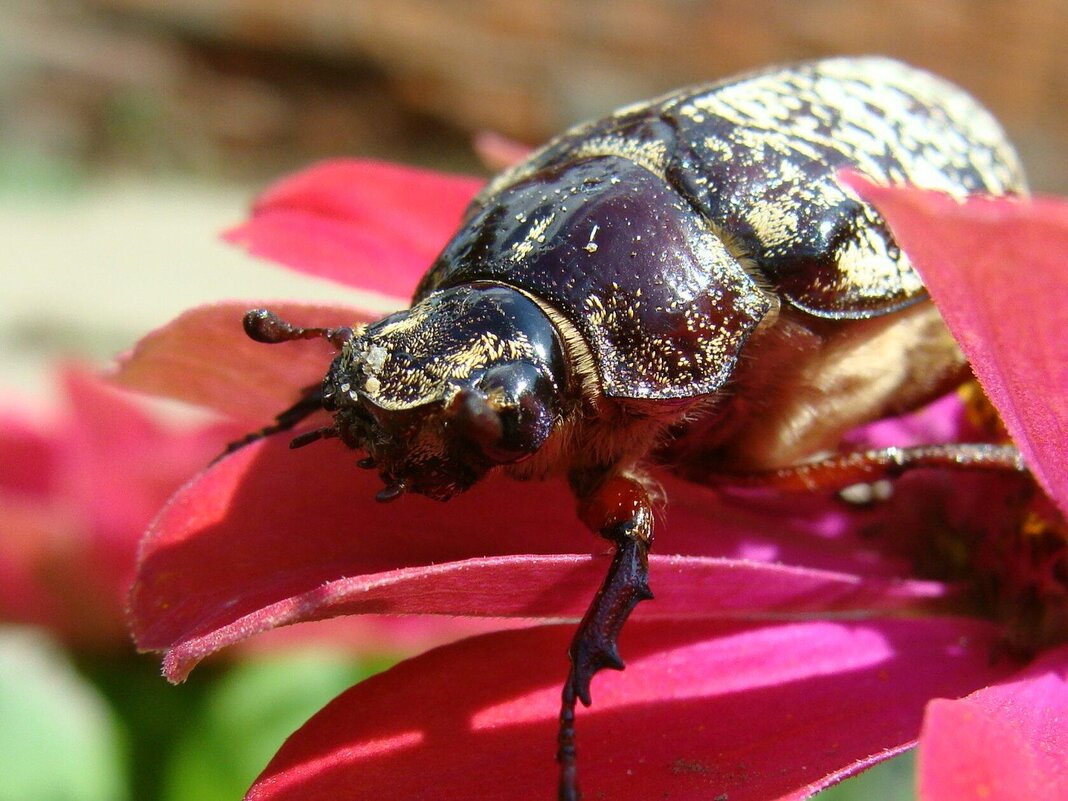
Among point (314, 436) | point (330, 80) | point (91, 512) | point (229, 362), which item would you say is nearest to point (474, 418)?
point (314, 436)

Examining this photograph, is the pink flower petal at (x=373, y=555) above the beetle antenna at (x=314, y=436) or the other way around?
the other way around

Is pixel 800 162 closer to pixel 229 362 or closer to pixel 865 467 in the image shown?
pixel 865 467

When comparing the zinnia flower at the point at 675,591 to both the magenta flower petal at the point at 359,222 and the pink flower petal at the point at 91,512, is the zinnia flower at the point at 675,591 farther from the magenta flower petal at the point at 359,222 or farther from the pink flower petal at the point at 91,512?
the pink flower petal at the point at 91,512

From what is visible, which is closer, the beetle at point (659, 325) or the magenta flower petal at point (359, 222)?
the beetle at point (659, 325)

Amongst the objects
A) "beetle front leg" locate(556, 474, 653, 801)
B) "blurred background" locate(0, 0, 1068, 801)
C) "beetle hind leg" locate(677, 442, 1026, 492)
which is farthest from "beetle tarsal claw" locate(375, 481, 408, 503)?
"blurred background" locate(0, 0, 1068, 801)

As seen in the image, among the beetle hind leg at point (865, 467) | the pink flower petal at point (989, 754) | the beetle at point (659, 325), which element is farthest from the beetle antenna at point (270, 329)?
the pink flower petal at point (989, 754)

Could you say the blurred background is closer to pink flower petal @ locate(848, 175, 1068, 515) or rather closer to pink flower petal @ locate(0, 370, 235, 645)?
pink flower petal @ locate(0, 370, 235, 645)

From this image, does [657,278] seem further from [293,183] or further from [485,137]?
[485,137]
